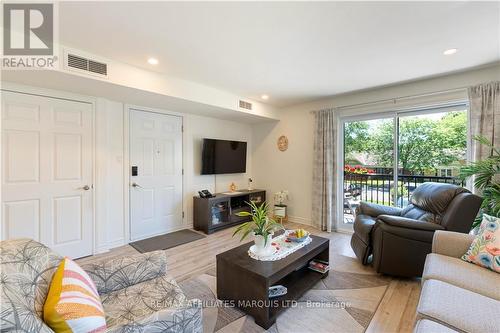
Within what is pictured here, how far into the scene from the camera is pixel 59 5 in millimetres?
1652

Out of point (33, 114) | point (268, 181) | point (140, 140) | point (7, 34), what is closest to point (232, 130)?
point (268, 181)

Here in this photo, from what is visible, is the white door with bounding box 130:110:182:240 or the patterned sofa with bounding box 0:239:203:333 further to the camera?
the white door with bounding box 130:110:182:240

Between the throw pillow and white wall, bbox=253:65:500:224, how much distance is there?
3750 millimetres

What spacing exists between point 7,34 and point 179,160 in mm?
2446

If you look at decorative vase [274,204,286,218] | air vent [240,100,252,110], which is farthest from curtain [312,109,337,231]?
air vent [240,100,252,110]

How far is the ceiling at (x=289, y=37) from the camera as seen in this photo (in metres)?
1.70

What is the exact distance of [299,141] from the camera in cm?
441

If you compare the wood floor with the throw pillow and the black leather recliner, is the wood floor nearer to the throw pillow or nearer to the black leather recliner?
the black leather recliner

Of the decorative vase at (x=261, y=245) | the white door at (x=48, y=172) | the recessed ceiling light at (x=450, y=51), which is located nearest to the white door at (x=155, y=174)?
the white door at (x=48, y=172)

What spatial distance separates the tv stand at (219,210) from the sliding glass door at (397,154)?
1.83 m

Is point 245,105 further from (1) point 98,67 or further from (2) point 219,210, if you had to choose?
(1) point 98,67

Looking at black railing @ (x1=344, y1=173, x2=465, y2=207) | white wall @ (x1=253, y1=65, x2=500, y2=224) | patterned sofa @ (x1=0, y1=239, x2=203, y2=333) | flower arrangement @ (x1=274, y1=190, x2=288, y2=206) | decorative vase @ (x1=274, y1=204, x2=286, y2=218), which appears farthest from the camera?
flower arrangement @ (x1=274, y1=190, x2=288, y2=206)

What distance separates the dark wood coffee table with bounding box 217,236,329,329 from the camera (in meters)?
1.67

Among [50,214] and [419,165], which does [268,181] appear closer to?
[419,165]
